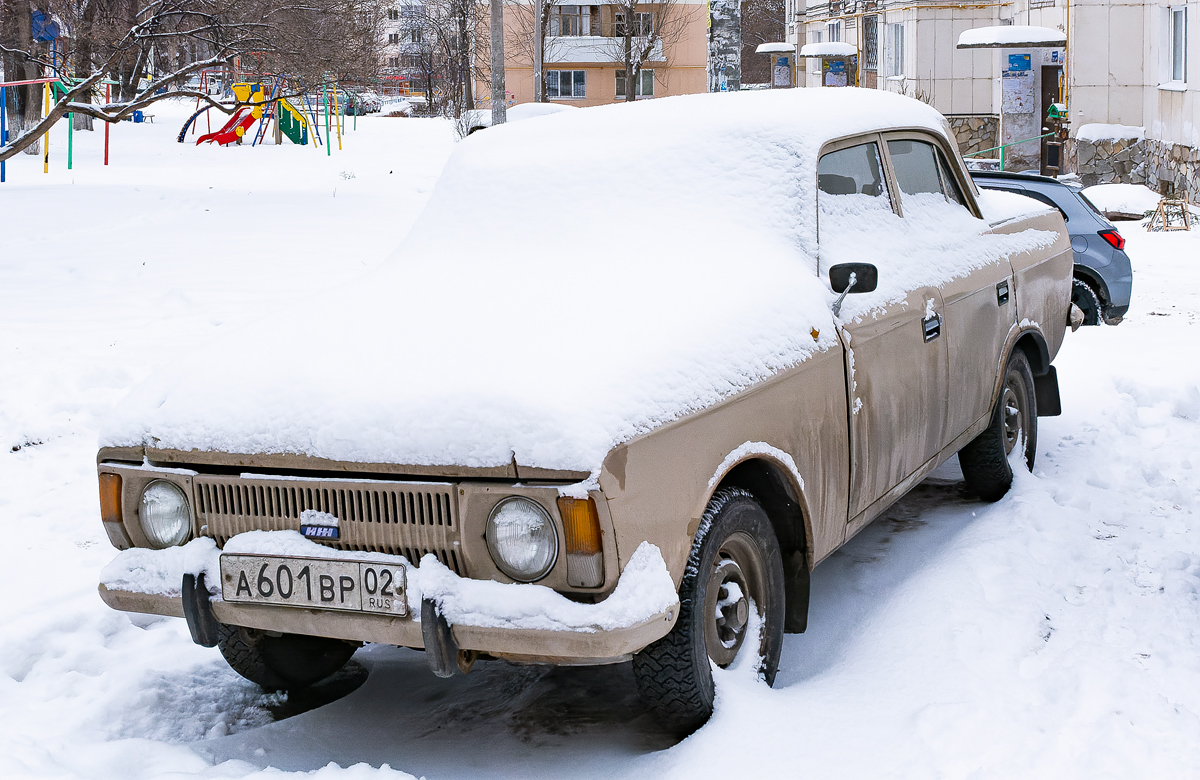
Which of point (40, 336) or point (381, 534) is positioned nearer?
point (381, 534)

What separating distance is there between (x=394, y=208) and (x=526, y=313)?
49.7 ft

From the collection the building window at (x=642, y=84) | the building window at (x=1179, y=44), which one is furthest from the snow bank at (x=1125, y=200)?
the building window at (x=642, y=84)

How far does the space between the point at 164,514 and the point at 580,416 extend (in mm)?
1242

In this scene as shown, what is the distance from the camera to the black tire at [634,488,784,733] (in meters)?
3.02

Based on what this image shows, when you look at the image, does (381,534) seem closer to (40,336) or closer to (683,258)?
(683,258)

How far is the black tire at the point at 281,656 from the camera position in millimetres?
3650

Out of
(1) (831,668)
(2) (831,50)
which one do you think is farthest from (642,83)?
(1) (831,668)

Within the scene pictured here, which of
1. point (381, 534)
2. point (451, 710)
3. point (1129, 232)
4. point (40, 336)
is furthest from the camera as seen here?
point (1129, 232)

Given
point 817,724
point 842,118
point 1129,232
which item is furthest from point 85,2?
point 817,724

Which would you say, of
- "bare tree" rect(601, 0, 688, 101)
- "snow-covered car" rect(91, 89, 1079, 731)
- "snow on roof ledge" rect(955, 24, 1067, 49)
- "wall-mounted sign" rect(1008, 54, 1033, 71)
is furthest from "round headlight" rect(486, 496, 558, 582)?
"bare tree" rect(601, 0, 688, 101)

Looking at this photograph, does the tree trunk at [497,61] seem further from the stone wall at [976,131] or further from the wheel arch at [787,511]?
the wheel arch at [787,511]

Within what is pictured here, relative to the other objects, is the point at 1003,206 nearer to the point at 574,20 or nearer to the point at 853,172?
the point at 853,172

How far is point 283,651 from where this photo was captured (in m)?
3.81

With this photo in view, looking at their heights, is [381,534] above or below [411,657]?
above
